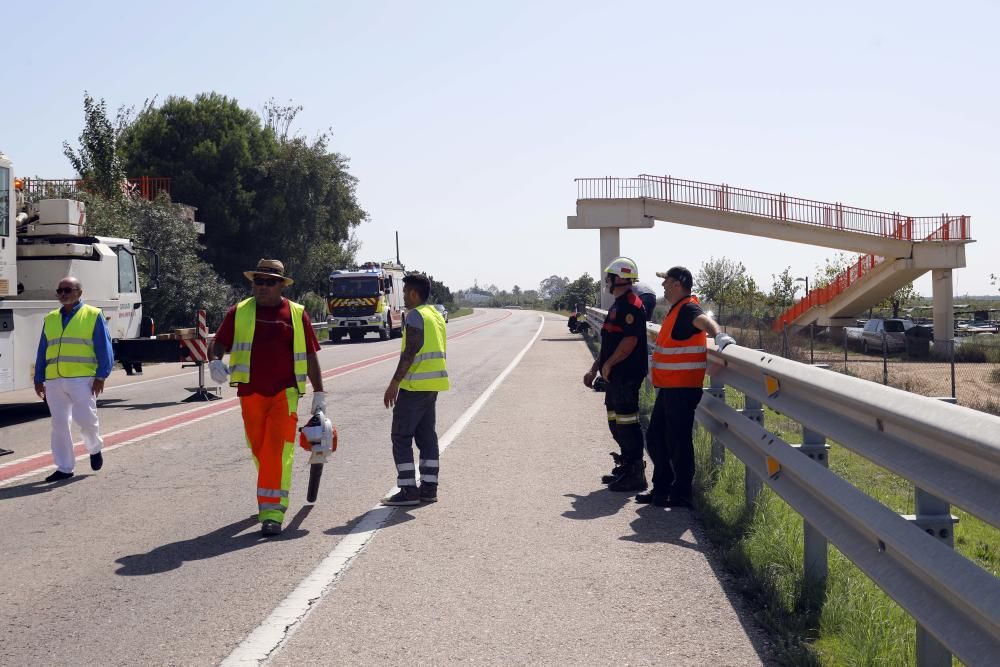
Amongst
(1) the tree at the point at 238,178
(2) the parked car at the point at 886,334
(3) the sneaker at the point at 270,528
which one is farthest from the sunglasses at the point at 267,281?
(1) the tree at the point at 238,178

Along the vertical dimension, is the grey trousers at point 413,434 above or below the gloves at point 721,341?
below

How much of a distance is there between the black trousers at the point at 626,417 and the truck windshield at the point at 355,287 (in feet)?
105

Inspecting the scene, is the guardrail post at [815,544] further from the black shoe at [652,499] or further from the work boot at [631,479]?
the work boot at [631,479]

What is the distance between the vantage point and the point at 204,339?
17.1 metres

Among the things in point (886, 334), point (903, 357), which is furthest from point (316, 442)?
point (886, 334)

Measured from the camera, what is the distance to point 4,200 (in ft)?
45.0

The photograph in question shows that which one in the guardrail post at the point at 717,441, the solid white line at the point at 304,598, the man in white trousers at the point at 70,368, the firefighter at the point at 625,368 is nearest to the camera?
the solid white line at the point at 304,598

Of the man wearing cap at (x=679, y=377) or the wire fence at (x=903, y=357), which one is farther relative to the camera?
the wire fence at (x=903, y=357)

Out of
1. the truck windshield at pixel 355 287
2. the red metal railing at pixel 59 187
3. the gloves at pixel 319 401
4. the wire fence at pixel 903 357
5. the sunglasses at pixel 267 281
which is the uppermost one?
the red metal railing at pixel 59 187

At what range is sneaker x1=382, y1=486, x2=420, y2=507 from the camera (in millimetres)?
7676

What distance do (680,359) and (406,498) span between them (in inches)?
90.7

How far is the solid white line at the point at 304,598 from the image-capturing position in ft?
14.7

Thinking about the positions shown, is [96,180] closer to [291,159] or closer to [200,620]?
[291,159]

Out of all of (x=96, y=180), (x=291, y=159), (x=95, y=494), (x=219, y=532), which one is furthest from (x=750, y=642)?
(x=291, y=159)
